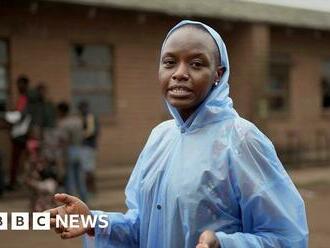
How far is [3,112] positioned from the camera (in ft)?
35.9

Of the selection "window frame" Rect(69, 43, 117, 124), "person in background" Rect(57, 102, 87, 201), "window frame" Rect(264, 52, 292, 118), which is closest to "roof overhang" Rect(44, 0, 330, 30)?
"window frame" Rect(264, 52, 292, 118)

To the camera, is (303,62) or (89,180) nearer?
(89,180)

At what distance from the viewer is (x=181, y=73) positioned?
77.8 inches

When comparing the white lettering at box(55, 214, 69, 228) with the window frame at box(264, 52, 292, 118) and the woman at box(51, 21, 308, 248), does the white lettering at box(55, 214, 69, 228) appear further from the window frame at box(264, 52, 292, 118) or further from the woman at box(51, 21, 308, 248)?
the window frame at box(264, 52, 292, 118)

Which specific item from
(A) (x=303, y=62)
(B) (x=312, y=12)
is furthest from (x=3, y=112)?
(B) (x=312, y=12)

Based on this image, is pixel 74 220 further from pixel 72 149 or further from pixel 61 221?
pixel 72 149

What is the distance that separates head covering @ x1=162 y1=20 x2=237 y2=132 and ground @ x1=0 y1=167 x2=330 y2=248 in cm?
472

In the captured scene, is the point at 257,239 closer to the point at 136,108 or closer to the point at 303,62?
the point at 136,108

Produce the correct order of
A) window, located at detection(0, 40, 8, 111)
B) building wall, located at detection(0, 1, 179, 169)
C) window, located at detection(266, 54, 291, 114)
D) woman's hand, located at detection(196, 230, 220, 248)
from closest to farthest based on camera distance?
woman's hand, located at detection(196, 230, 220, 248), window, located at detection(0, 40, 8, 111), building wall, located at detection(0, 1, 179, 169), window, located at detection(266, 54, 291, 114)

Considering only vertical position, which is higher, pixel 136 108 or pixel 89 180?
pixel 136 108

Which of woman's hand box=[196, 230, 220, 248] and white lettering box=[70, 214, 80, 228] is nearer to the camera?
woman's hand box=[196, 230, 220, 248]

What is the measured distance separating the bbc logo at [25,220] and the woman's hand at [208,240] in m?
0.61

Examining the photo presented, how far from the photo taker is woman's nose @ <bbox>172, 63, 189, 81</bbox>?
1972 mm

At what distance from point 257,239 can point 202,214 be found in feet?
0.60
